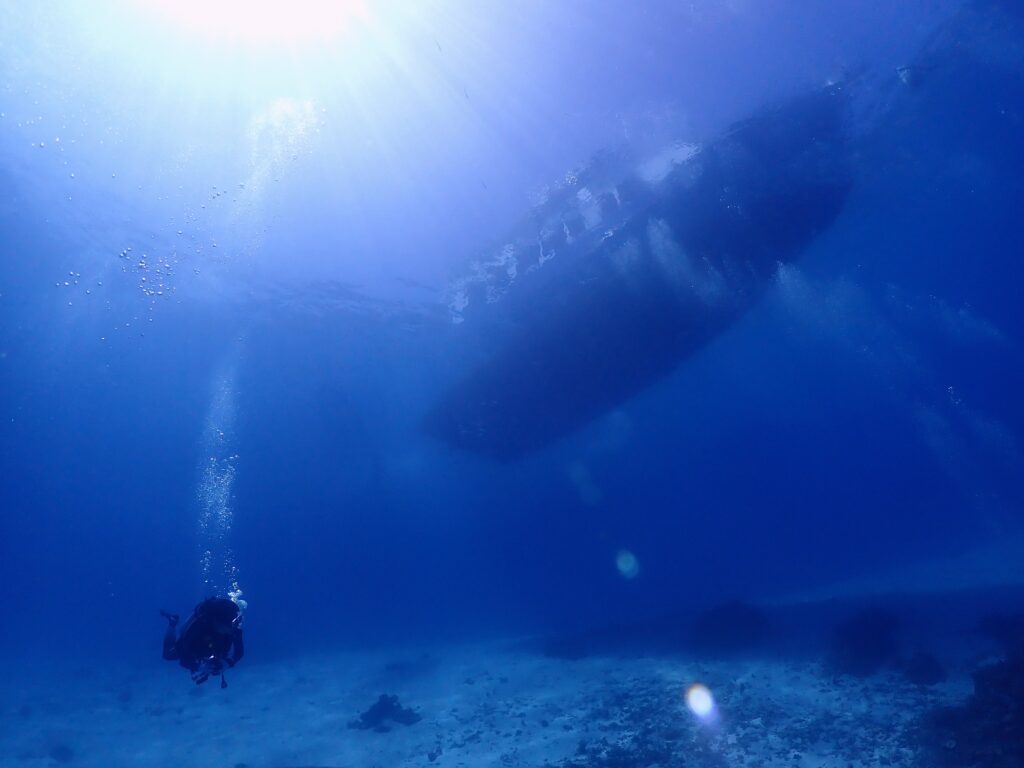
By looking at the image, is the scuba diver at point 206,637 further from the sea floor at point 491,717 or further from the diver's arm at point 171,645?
the sea floor at point 491,717

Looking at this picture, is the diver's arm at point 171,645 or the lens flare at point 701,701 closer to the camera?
the diver's arm at point 171,645

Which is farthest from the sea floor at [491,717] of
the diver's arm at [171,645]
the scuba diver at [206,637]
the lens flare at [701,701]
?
the diver's arm at [171,645]

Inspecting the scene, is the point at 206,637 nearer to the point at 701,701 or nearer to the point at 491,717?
the point at 491,717

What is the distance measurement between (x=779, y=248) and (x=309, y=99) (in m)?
15.9

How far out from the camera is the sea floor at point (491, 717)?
38.2ft

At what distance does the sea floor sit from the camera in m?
11.6

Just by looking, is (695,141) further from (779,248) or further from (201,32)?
(201,32)

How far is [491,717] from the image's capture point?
53.1 feet

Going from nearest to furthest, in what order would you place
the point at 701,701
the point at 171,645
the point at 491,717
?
the point at 171,645
the point at 701,701
the point at 491,717

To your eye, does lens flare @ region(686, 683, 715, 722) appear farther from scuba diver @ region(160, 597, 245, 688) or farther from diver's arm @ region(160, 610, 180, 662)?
diver's arm @ region(160, 610, 180, 662)

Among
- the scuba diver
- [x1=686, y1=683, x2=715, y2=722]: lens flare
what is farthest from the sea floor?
the scuba diver

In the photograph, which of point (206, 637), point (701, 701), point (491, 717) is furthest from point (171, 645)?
point (701, 701)

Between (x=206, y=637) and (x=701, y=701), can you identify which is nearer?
(x=206, y=637)

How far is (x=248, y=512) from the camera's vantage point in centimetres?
9631
